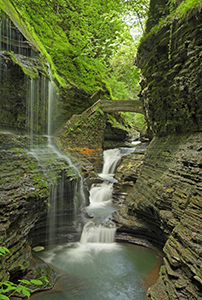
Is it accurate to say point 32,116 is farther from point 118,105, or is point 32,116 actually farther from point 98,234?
point 118,105

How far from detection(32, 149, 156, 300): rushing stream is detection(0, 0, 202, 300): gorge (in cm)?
39

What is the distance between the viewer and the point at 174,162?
6.25 m

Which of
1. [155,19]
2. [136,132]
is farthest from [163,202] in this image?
[136,132]

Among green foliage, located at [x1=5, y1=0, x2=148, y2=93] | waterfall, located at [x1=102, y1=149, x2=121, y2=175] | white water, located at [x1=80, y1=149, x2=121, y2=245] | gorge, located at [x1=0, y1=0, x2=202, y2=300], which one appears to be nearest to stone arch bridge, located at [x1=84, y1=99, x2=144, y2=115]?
green foliage, located at [x1=5, y1=0, x2=148, y2=93]

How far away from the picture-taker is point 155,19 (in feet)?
25.3

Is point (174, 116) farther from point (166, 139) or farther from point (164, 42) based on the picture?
point (164, 42)

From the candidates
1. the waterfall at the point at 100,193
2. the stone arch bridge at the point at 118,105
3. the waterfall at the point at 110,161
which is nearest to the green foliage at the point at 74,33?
the stone arch bridge at the point at 118,105

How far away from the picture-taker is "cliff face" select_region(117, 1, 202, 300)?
396 centimetres

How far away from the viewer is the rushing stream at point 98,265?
476 centimetres

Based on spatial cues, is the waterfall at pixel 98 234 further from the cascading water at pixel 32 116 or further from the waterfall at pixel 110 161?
the waterfall at pixel 110 161

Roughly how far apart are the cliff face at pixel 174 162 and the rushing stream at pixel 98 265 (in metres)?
→ 0.95

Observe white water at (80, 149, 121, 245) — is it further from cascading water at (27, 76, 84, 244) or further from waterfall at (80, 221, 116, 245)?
cascading water at (27, 76, 84, 244)

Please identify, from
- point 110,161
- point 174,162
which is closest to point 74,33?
point 110,161

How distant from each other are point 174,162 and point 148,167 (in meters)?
→ 2.23
